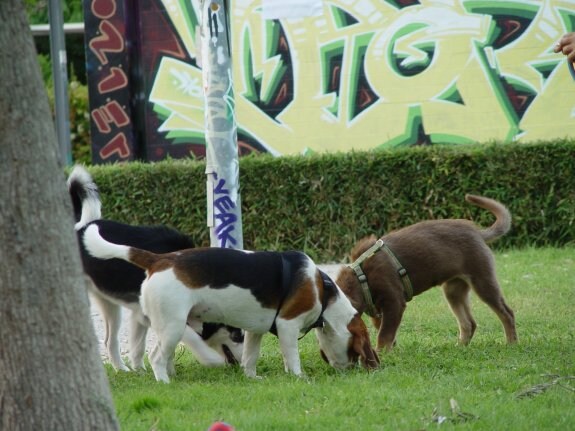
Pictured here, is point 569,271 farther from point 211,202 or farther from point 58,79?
point 58,79

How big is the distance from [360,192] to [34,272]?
908 cm

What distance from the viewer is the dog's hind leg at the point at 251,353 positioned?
6901 millimetres

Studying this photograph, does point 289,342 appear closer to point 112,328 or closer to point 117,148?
point 112,328

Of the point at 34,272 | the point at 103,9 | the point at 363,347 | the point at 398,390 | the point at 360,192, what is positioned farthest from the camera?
the point at 103,9

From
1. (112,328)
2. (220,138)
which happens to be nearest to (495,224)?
(220,138)

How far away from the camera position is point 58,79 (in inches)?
628

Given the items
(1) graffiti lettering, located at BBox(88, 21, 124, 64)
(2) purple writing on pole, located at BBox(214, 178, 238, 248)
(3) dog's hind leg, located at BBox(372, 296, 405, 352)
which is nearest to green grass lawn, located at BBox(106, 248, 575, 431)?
(3) dog's hind leg, located at BBox(372, 296, 405, 352)

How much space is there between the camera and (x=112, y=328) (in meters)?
7.66

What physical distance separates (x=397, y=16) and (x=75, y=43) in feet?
46.6

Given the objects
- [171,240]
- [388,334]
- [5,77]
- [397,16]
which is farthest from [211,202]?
[397,16]

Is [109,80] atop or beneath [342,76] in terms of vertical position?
beneath

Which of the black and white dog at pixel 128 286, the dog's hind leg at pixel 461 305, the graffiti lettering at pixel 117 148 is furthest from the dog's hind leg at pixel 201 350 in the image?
the graffiti lettering at pixel 117 148

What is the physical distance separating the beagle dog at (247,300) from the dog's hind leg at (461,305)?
1438 mm

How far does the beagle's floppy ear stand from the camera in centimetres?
681
